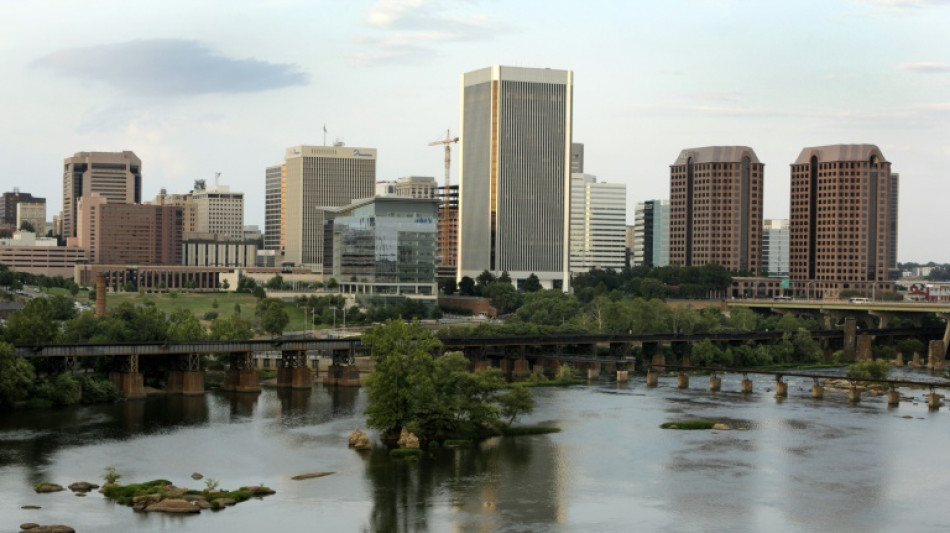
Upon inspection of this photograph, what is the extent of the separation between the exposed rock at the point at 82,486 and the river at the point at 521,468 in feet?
2.87

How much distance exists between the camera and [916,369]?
159 m

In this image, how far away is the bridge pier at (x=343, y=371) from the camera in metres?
126

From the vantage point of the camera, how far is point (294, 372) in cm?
12425

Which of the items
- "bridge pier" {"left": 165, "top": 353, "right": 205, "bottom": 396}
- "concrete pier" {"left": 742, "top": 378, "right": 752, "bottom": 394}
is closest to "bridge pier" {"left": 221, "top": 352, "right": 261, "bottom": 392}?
"bridge pier" {"left": 165, "top": 353, "right": 205, "bottom": 396}

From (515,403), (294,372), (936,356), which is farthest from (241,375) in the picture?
(936,356)

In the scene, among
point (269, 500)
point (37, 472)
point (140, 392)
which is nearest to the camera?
point (269, 500)

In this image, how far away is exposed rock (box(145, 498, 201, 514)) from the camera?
68.8m

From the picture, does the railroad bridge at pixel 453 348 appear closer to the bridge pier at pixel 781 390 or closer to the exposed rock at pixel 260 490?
the bridge pier at pixel 781 390

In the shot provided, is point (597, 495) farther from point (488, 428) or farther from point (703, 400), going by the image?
point (703, 400)

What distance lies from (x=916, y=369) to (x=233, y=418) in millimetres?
91873

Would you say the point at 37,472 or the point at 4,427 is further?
the point at 4,427


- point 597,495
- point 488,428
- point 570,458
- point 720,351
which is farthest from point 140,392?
point 720,351

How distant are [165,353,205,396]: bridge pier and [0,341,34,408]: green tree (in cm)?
1603

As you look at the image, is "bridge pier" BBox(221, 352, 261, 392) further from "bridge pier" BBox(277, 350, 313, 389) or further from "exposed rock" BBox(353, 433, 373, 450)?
"exposed rock" BBox(353, 433, 373, 450)
